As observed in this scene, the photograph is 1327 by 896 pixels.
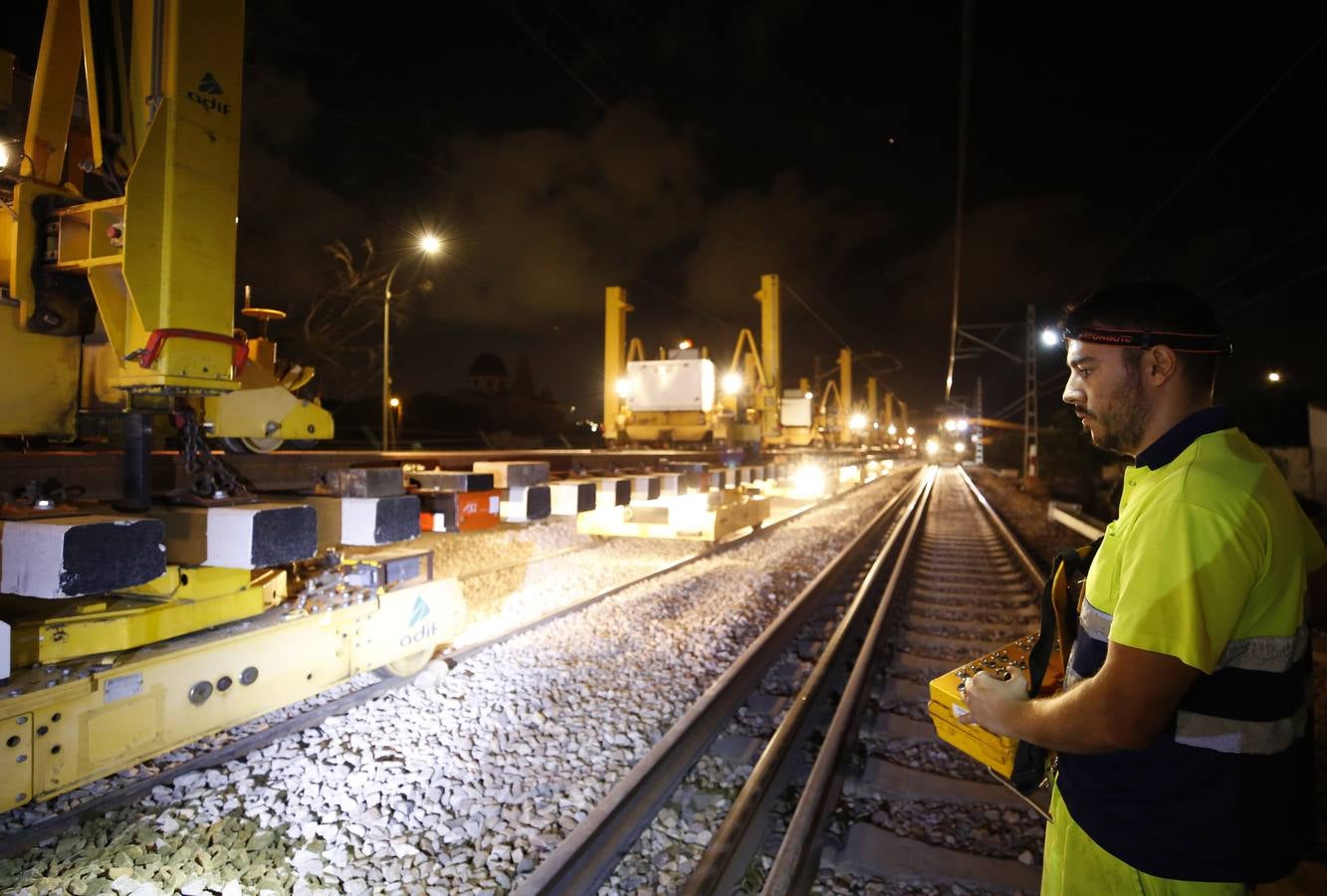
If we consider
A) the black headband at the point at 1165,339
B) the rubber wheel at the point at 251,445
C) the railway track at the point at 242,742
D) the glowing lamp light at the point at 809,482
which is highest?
the black headband at the point at 1165,339

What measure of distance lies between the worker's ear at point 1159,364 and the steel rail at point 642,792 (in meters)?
2.63

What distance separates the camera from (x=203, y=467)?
3707 mm

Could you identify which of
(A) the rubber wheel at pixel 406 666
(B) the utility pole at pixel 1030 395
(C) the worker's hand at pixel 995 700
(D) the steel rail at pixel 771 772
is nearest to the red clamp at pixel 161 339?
(A) the rubber wheel at pixel 406 666

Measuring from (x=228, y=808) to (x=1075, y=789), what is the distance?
12.4ft

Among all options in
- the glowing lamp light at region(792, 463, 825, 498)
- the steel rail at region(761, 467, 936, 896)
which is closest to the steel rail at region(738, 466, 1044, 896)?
the steel rail at region(761, 467, 936, 896)

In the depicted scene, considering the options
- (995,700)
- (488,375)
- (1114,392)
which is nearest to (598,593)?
(995,700)

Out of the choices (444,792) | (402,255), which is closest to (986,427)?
(402,255)

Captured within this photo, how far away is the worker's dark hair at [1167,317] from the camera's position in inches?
55.6

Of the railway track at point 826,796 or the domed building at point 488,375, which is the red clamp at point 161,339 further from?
the domed building at point 488,375

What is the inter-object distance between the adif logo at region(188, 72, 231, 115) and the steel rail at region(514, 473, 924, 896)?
13.1 feet

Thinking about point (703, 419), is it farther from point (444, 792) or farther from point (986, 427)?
point (986, 427)

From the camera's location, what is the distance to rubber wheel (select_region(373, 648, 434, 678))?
189 inches

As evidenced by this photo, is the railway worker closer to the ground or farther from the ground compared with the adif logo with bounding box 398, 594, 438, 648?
farther from the ground

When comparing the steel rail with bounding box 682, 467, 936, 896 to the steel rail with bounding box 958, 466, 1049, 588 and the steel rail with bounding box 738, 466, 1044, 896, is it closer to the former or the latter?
the steel rail with bounding box 738, 466, 1044, 896
